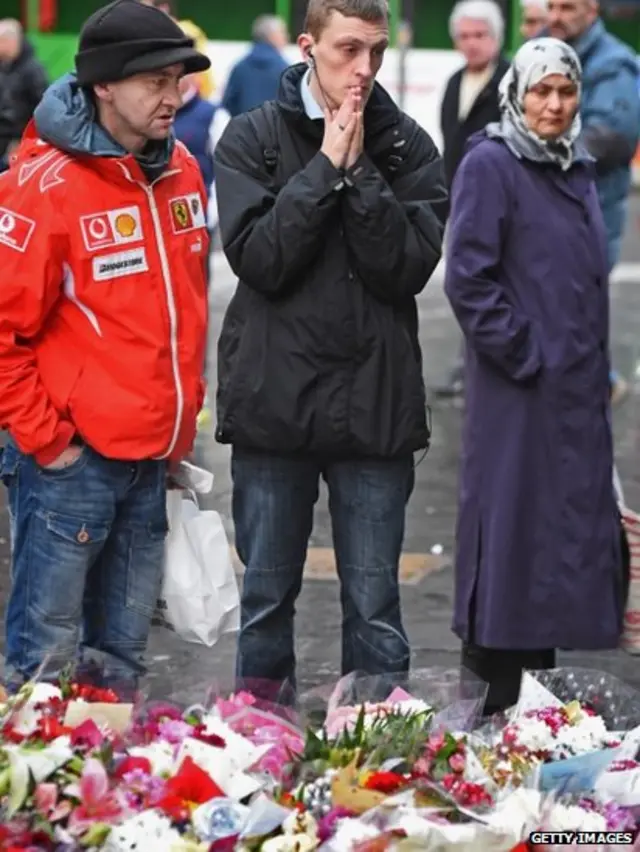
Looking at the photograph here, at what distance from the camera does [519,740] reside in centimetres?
418

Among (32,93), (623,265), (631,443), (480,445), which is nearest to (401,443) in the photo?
(480,445)

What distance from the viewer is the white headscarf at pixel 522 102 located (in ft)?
18.4

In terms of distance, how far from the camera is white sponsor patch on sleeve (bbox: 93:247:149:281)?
4.74 meters

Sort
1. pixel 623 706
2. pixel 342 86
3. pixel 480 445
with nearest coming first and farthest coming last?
1. pixel 623 706
2. pixel 342 86
3. pixel 480 445

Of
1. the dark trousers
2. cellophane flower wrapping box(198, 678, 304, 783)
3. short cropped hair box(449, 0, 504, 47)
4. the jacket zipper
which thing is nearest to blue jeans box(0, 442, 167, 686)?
the jacket zipper

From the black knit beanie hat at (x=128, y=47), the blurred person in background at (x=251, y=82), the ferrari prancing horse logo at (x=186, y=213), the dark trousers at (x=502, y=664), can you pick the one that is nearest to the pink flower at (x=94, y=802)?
the ferrari prancing horse logo at (x=186, y=213)

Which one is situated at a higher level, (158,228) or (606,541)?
(158,228)

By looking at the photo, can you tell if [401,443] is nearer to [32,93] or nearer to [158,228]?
[158,228]

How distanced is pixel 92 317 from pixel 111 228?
212mm

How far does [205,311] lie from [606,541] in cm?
141

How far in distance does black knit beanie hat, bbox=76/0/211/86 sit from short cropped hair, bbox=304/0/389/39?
0.30 metres

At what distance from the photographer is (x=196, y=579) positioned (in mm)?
5066

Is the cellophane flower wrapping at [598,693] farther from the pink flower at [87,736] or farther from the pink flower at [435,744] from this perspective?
the pink flower at [87,736]

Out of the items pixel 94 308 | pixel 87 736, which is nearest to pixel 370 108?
pixel 94 308
